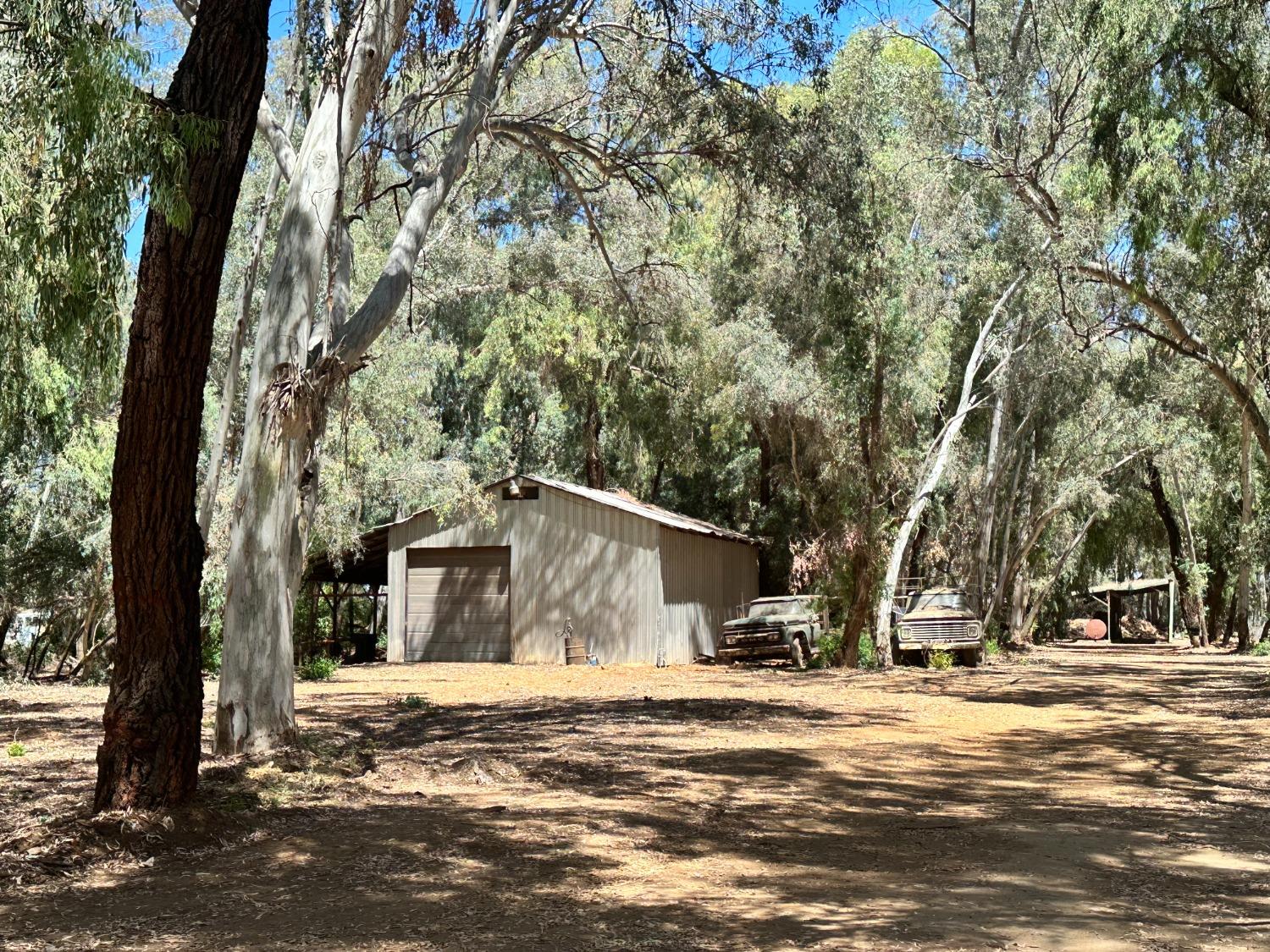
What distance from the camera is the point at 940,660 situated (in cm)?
2591

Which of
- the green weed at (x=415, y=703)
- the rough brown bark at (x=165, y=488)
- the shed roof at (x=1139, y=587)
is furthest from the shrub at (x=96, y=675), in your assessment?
the shed roof at (x=1139, y=587)

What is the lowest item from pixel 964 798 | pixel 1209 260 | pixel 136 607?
pixel 964 798

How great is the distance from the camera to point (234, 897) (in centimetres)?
628

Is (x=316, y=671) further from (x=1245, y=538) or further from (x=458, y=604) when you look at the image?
(x=1245, y=538)

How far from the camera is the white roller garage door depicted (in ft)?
95.0

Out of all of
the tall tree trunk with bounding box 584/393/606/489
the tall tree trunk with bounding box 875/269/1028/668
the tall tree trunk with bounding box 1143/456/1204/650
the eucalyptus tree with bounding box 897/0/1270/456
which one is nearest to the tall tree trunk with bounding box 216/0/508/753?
the eucalyptus tree with bounding box 897/0/1270/456

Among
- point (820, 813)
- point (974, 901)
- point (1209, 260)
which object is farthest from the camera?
point (1209, 260)

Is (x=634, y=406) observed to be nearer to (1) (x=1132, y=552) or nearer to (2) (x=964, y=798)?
(2) (x=964, y=798)

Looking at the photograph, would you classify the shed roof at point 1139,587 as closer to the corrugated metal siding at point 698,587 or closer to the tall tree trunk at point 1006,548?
the tall tree trunk at point 1006,548

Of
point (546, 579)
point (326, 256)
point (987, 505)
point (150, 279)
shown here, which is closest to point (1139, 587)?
point (987, 505)

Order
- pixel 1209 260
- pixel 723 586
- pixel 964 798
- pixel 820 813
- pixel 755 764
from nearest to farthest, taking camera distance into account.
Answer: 1. pixel 820 813
2. pixel 964 798
3. pixel 755 764
4. pixel 1209 260
5. pixel 723 586

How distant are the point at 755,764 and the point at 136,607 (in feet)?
19.4

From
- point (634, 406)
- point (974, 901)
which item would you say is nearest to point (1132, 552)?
point (634, 406)

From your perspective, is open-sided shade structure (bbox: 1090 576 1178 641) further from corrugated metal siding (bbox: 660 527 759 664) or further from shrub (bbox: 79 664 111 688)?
shrub (bbox: 79 664 111 688)
